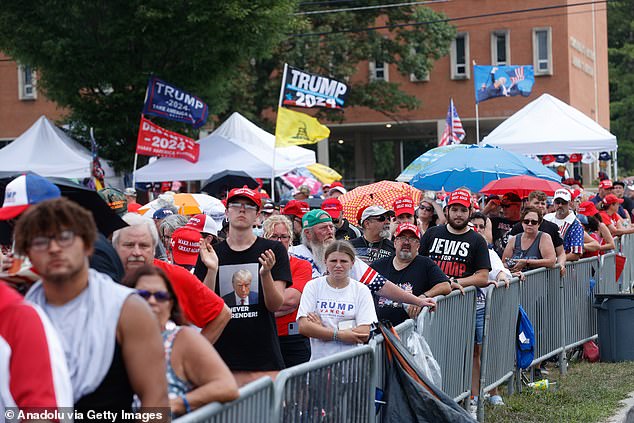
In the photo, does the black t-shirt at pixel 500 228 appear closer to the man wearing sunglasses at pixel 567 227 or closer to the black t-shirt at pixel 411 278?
the man wearing sunglasses at pixel 567 227

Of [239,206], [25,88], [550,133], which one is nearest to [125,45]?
[550,133]

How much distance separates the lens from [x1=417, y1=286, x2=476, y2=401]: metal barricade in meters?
8.36

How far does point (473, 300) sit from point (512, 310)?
1.30 meters

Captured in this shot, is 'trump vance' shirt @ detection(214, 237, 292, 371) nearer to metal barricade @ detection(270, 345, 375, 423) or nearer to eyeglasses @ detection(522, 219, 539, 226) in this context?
metal barricade @ detection(270, 345, 375, 423)

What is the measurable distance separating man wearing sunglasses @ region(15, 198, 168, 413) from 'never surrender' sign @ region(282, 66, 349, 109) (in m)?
15.9

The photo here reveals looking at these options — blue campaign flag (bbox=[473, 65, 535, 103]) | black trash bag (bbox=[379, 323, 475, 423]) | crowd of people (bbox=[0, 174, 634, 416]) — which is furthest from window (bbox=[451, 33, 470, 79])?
black trash bag (bbox=[379, 323, 475, 423])

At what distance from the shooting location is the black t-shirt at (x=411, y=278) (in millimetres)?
8391

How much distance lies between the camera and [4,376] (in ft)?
12.1

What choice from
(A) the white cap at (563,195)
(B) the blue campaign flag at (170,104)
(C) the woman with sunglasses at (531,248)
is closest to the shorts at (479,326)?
(C) the woman with sunglasses at (531,248)

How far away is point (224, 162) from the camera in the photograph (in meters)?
21.8

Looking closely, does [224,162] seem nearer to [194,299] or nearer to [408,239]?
[408,239]

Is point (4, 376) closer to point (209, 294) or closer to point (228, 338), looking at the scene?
point (209, 294)

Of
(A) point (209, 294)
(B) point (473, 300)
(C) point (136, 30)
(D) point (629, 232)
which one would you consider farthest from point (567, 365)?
(C) point (136, 30)

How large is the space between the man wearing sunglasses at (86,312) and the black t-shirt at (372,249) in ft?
18.2
